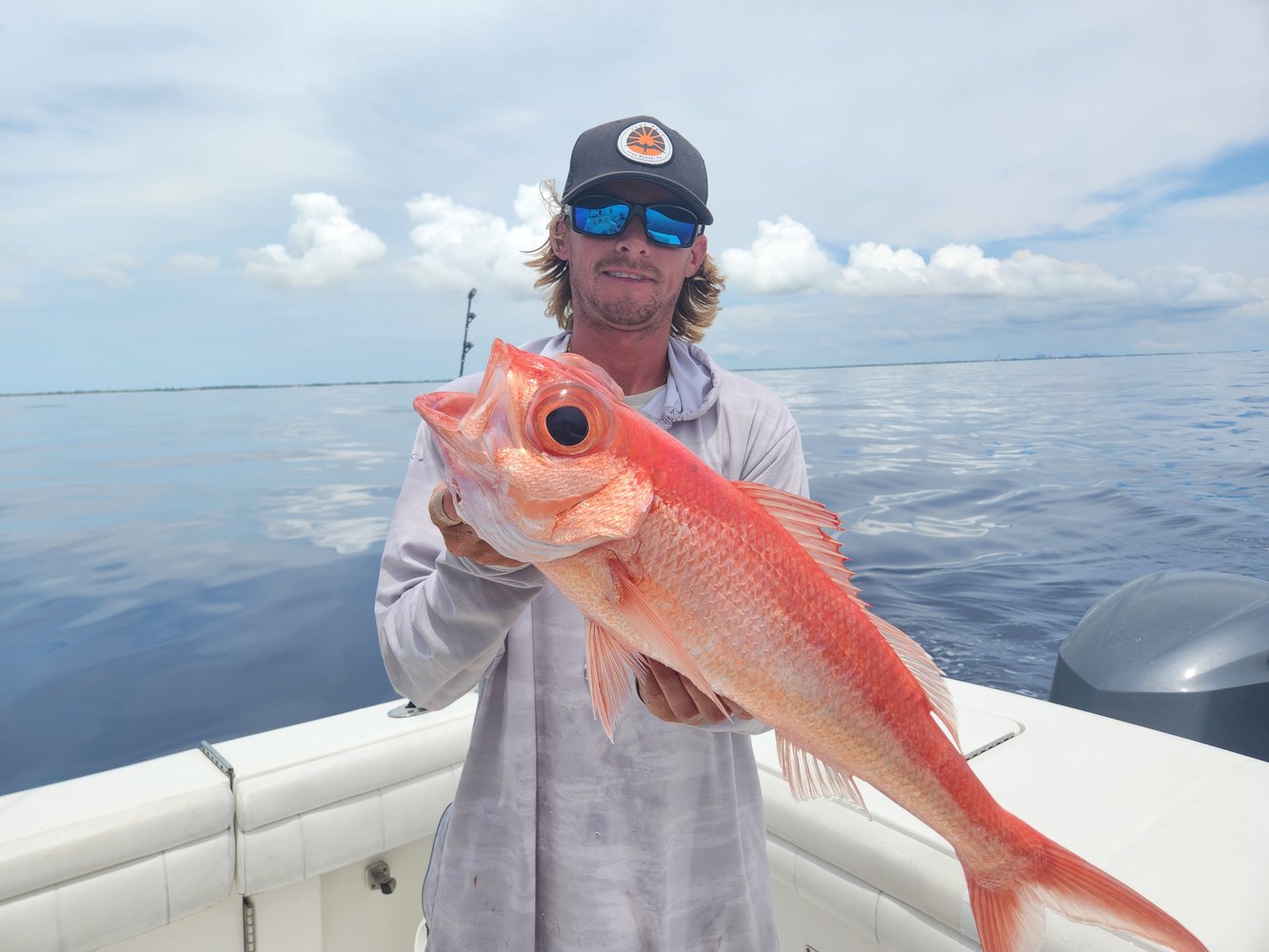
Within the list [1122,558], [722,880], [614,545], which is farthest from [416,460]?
[1122,558]

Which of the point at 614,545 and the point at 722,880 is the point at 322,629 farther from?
the point at 614,545

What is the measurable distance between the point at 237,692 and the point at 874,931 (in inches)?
283

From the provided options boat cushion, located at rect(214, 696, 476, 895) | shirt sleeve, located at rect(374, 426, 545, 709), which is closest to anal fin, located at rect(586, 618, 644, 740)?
shirt sleeve, located at rect(374, 426, 545, 709)

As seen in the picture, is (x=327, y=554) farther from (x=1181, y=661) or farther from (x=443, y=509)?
(x=443, y=509)

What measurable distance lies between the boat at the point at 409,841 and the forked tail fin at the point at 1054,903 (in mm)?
514

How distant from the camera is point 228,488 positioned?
17797mm

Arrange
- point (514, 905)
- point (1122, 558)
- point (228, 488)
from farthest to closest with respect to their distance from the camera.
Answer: point (228, 488) < point (1122, 558) < point (514, 905)

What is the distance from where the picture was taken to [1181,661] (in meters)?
4.58

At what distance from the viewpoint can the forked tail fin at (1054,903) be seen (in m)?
1.84

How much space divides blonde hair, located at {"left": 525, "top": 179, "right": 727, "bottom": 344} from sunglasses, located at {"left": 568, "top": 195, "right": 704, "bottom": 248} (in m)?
0.84

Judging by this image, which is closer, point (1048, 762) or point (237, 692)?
point (1048, 762)

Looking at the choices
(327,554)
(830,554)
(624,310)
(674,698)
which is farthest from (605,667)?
(327,554)

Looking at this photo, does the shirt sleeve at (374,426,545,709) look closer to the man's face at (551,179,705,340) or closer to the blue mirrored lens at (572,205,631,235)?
the man's face at (551,179,705,340)

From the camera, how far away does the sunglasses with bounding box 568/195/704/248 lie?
2.84 m
